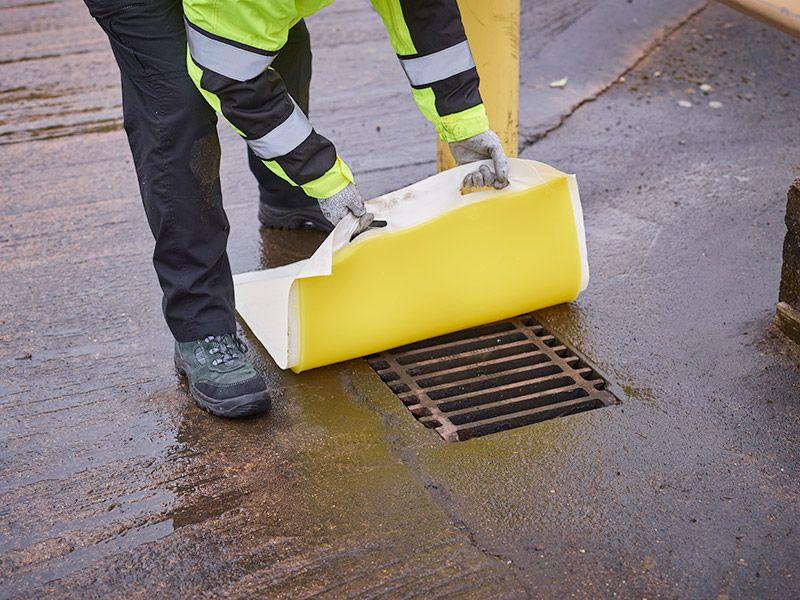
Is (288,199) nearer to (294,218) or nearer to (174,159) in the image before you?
(294,218)

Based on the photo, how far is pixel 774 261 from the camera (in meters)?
3.15

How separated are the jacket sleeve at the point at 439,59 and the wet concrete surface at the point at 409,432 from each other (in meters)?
0.69

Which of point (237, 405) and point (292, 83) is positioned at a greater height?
point (292, 83)

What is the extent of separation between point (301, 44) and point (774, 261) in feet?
5.28

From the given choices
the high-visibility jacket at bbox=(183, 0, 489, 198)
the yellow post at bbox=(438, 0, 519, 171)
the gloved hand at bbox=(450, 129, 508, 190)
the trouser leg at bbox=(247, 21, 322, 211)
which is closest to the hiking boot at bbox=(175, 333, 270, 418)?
the high-visibility jacket at bbox=(183, 0, 489, 198)

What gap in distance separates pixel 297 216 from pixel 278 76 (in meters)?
1.14

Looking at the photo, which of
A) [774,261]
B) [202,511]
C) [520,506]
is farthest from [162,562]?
[774,261]

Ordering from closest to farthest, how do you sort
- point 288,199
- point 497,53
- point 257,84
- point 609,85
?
point 257,84, point 497,53, point 288,199, point 609,85

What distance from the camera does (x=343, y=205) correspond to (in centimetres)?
241

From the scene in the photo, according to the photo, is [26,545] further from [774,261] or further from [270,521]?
[774,261]

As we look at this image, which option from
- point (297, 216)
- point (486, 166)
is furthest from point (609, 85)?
point (486, 166)

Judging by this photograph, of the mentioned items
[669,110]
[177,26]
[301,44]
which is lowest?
[669,110]

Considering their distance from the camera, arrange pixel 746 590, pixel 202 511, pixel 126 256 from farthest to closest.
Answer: pixel 126 256 < pixel 202 511 < pixel 746 590

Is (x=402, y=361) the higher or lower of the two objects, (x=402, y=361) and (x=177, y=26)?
the lower
